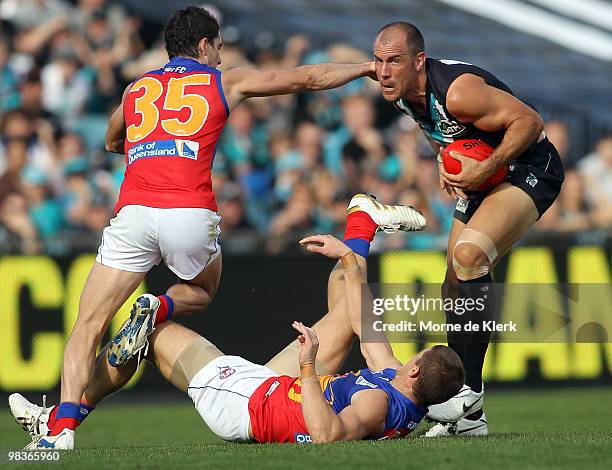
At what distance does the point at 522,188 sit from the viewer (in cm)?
757

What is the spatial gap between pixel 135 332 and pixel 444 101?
242 centimetres

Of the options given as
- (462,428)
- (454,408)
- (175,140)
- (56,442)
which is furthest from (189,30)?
(462,428)

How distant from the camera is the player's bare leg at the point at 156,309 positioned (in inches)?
267

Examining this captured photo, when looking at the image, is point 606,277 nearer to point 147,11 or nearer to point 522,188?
point 522,188

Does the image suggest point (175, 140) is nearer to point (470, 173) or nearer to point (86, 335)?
point (86, 335)

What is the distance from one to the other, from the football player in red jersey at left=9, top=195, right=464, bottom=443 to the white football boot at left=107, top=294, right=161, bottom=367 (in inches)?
7.1

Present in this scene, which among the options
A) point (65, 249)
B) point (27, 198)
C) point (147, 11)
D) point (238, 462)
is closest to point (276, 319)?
point (65, 249)

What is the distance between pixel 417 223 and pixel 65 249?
15.7 ft

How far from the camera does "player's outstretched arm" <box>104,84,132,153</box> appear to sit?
24.1ft

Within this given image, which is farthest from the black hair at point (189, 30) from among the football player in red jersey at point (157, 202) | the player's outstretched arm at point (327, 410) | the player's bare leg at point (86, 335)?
the player's outstretched arm at point (327, 410)

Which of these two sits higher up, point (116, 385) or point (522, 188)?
point (522, 188)

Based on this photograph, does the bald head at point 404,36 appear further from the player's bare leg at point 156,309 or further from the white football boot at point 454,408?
the white football boot at point 454,408

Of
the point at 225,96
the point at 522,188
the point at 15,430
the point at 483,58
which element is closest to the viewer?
the point at 225,96

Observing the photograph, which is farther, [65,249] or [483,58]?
[483,58]
